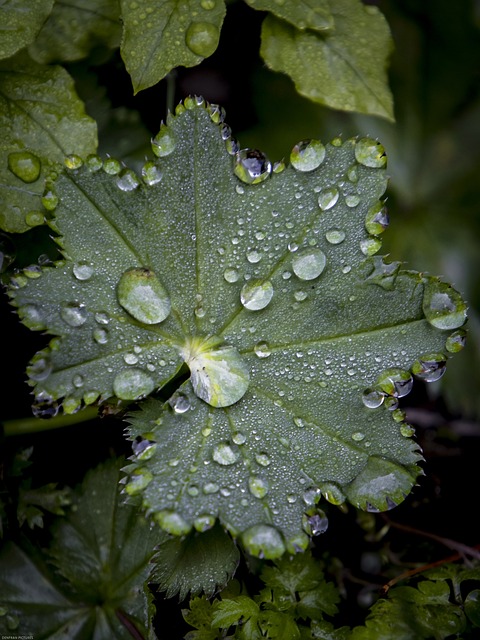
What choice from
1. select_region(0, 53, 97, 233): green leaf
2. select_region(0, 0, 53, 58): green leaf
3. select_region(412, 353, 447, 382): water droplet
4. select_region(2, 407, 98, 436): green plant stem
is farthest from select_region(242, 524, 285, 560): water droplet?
select_region(0, 0, 53, 58): green leaf

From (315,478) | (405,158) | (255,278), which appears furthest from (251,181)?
(405,158)

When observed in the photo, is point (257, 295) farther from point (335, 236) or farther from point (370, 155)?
point (370, 155)

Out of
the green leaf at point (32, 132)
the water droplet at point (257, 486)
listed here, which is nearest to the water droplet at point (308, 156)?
the green leaf at point (32, 132)

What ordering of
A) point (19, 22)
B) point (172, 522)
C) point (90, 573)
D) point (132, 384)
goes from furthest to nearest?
point (90, 573) < point (19, 22) < point (132, 384) < point (172, 522)

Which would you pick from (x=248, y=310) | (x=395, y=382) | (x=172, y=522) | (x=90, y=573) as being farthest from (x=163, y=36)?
(x=90, y=573)

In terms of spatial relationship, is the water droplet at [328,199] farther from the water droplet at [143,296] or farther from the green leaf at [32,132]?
the green leaf at [32,132]

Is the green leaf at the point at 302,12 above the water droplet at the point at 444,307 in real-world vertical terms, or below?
above

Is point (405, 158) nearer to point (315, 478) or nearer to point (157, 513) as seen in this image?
point (315, 478)
